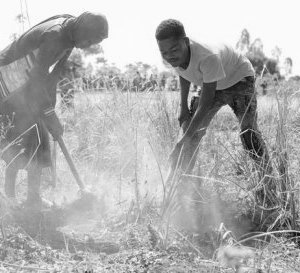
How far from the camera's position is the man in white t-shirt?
2.78 m

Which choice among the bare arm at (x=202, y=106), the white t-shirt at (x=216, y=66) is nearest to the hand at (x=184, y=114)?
the white t-shirt at (x=216, y=66)

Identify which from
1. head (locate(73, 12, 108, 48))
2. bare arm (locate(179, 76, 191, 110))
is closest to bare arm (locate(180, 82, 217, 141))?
bare arm (locate(179, 76, 191, 110))

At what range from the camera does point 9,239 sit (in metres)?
2.52

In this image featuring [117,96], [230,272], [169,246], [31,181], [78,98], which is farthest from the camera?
[78,98]

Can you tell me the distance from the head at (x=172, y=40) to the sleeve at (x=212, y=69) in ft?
0.53

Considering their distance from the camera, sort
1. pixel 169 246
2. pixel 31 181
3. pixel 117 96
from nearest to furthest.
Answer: pixel 169 246 → pixel 31 181 → pixel 117 96

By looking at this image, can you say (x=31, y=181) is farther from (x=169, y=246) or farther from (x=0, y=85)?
(x=169, y=246)

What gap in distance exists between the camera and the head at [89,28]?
Answer: 295 centimetres

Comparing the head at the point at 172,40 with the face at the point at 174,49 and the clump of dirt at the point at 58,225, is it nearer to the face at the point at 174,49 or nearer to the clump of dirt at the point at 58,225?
the face at the point at 174,49

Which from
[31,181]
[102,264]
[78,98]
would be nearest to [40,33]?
[31,181]

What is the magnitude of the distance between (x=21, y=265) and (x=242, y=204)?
1.62 metres

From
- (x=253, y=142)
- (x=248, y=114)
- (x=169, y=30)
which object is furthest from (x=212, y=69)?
(x=253, y=142)

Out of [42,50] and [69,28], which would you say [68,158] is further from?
[69,28]

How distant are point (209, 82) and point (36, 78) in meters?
1.18
